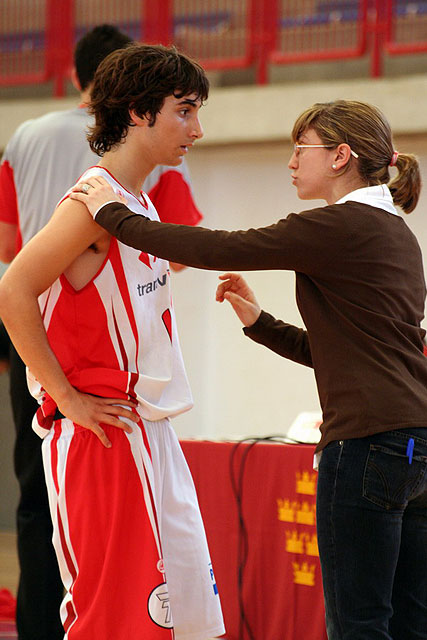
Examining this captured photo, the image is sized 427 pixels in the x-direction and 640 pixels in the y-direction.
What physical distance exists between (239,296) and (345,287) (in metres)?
0.36

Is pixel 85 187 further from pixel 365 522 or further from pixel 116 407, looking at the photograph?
pixel 365 522

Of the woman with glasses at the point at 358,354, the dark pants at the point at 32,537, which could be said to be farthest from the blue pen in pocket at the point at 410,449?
the dark pants at the point at 32,537

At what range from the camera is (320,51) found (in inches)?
197

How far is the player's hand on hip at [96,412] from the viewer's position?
161 centimetres

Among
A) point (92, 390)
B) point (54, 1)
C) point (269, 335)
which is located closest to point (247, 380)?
point (54, 1)

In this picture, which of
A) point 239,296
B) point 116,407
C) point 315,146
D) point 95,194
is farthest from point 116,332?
point 315,146

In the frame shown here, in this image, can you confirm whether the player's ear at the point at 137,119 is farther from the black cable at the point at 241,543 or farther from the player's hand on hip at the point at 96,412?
the black cable at the point at 241,543

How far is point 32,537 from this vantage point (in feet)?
7.77

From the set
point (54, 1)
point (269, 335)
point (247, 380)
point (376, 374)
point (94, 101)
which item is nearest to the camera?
point (376, 374)

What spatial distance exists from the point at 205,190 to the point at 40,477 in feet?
9.78

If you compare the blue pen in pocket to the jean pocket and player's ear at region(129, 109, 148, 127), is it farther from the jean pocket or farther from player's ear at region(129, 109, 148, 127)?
player's ear at region(129, 109, 148, 127)

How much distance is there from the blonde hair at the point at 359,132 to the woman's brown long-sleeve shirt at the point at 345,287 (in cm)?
11

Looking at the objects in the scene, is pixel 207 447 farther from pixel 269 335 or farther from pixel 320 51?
pixel 320 51

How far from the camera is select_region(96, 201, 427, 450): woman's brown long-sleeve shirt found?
1569 mm
